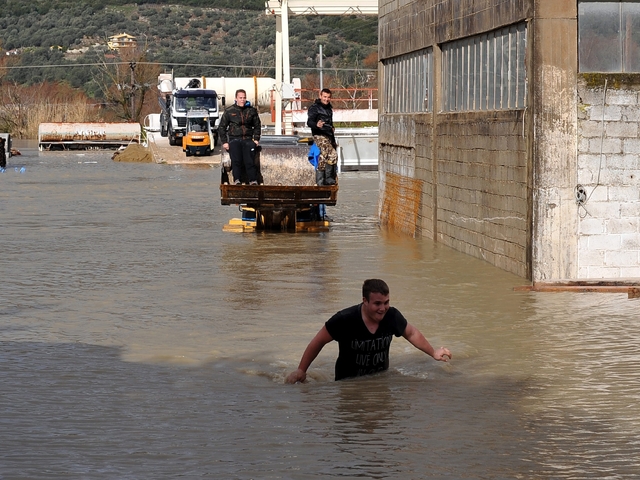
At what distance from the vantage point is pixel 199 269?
16.5 meters

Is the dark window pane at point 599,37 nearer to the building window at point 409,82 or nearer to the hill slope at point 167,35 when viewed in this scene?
the building window at point 409,82

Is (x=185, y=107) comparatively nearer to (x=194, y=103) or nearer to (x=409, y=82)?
(x=194, y=103)

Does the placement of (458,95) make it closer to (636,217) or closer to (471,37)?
(471,37)

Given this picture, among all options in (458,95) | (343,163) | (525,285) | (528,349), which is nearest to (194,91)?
(343,163)

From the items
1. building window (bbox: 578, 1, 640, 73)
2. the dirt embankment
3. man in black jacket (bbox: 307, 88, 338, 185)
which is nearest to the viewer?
building window (bbox: 578, 1, 640, 73)

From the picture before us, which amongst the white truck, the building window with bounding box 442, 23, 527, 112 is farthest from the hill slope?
the building window with bounding box 442, 23, 527, 112

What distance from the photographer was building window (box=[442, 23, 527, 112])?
15.1 m

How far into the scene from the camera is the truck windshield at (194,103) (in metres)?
55.3

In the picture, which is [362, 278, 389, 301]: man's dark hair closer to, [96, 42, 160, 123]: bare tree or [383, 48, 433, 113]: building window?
[383, 48, 433, 113]: building window

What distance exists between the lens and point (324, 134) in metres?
20.6

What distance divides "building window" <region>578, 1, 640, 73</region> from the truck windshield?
4195cm

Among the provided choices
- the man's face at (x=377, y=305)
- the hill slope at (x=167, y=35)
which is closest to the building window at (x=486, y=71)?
the man's face at (x=377, y=305)

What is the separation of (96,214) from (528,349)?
642 inches

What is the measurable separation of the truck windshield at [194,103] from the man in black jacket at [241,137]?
34.7 meters
